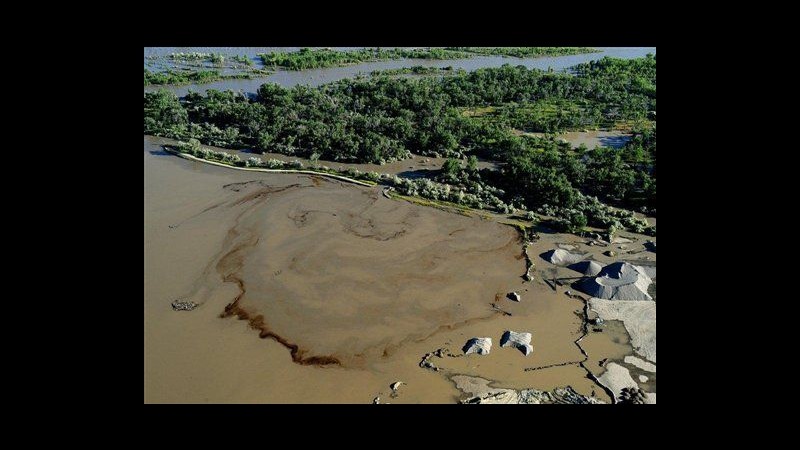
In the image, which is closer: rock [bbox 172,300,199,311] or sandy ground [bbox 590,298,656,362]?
sandy ground [bbox 590,298,656,362]

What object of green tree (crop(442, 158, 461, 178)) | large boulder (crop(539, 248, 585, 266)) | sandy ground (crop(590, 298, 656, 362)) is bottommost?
sandy ground (crop(590, 298, 656, 362))

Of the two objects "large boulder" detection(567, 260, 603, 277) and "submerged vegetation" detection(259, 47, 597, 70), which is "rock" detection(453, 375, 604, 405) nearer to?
"large boulder" detection(567, 260, 603, 277)

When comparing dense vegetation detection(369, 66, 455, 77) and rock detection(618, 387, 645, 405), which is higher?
dense vegetation detection(369, 66, 455, 77)

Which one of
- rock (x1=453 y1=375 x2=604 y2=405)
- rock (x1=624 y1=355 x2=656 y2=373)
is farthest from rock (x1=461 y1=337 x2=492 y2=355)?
rock (x1=624 y1=355 x2=656 y2=373)

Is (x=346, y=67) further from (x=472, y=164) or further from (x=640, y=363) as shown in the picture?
(x=640, y=363)

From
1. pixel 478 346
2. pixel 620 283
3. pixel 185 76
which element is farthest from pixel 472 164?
pixel 185 76

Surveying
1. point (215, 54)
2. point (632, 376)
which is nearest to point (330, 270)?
point (632, 376)

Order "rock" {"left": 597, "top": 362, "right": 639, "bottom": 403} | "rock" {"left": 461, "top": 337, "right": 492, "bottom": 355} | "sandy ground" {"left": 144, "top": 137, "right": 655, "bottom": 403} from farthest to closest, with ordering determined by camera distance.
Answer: "rock" {"left": 461, "top": 337, "right": 492, "bottom": 355}
"sandy ground" {"left": 144, "top": 137, "right": 655, "bottom": 403}
"rock" {"left": 597, "top": 362, "right": 639, "bottom": 403}

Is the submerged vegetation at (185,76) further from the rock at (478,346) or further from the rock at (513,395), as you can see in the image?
the rock at (513,395)
